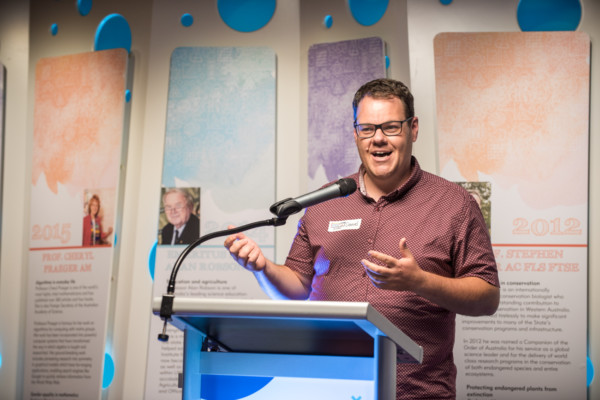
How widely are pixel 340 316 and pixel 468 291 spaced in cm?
80

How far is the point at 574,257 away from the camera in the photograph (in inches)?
121

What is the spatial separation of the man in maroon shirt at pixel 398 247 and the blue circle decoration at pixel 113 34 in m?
2.15

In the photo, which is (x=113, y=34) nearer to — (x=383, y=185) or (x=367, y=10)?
(x=367, y=10)

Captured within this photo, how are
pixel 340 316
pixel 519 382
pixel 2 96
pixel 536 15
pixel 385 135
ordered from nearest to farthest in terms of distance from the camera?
pixel 340 316, pixel 385 135, pixel 519 382, pixel 536 15, pixel 2 96

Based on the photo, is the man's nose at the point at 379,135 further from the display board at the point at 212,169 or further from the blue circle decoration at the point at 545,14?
the blue circle decoration at the point at 545,14

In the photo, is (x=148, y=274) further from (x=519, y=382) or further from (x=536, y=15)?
(x=536, y=15)

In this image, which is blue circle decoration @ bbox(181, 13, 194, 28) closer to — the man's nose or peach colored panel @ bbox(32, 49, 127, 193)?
peach colored panel @ bbox(32, 49, 127, 193)

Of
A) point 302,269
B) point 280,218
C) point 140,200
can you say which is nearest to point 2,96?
point 140,200

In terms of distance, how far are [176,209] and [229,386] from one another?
7.42 feet

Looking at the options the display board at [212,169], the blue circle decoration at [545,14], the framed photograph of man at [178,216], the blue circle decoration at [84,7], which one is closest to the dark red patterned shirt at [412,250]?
the display board at [212,169]

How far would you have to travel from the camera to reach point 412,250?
2.03 meters

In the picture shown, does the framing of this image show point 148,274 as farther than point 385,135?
Yes

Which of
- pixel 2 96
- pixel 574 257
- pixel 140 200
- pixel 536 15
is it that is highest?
pixel 536 15

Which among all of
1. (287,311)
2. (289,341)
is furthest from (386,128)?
(287,311)
